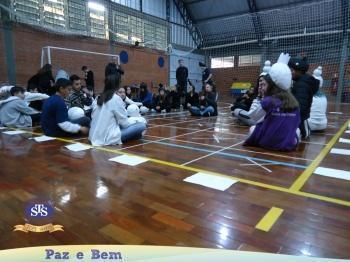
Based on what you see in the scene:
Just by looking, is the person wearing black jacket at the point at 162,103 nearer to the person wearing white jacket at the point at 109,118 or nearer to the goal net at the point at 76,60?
the goal net at the point at 76,60

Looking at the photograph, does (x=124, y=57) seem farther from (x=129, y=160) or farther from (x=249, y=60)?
(x=129, y=160)

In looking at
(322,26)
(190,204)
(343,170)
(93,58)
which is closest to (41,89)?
(93,58)

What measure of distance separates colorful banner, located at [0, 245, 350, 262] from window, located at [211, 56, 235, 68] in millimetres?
12204

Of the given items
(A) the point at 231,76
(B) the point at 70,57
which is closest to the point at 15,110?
(B) the point at 70,57

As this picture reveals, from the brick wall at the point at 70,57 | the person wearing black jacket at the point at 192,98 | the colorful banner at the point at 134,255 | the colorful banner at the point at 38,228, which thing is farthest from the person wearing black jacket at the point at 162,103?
the colorful banner at the point at 134,255

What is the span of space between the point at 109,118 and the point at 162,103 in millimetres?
4384

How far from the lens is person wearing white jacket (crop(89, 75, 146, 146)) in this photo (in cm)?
285

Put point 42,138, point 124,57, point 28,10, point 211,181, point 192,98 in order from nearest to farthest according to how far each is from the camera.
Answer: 1. point 211,181
2. point 42,138
3. point 192,98
4. point 28,10
5. point 124,57

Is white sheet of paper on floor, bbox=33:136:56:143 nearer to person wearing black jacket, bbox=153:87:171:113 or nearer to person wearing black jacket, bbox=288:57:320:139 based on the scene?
person wearing black jacket, bbox=288:57:320:139

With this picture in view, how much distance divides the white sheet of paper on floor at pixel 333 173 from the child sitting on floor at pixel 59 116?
8.85 feet

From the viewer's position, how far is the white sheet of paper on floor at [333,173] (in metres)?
2.04

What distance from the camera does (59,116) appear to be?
3271mm

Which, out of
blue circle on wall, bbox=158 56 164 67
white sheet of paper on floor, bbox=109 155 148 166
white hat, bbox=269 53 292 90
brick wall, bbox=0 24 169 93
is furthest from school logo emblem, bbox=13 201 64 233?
blue circle on wall, bbox=158 56 164 67

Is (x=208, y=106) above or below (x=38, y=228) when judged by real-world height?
above
